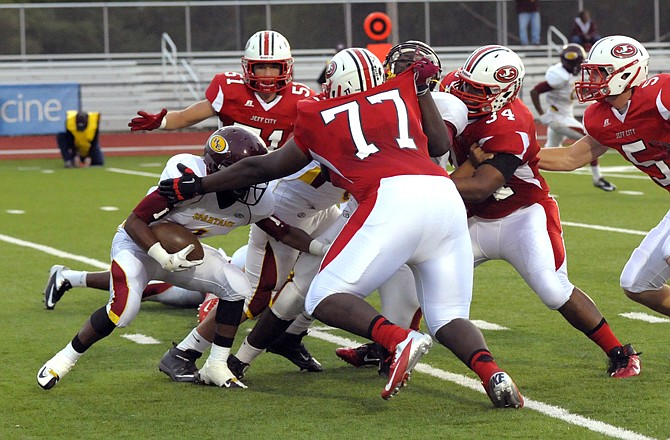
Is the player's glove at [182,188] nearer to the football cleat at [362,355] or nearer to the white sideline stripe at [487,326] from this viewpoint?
the football cleat at [362,355]

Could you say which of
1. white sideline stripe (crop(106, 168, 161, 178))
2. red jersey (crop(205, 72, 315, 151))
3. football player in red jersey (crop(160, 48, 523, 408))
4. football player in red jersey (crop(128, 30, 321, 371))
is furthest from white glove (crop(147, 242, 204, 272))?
white sideline stripe (crop(106, 168, 161, 178))

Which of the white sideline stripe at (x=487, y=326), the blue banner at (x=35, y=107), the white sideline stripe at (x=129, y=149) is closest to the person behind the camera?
the white sideline stripe at (x=487, y=326)

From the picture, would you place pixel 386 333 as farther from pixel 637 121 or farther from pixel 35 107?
pixel 35 107

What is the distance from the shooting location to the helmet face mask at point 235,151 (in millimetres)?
4902

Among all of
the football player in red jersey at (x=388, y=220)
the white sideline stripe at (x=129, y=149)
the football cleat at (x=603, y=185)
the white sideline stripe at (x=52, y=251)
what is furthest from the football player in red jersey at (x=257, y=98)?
the white sideline stripe at (x=129, y=149)

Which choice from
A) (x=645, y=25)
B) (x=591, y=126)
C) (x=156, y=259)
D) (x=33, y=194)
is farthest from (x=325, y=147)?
(x=645, y=25)

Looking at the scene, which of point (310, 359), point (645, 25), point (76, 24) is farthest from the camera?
point (645, 25)

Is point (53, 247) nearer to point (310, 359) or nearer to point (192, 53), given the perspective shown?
point (310, 359)

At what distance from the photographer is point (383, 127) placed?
441cm

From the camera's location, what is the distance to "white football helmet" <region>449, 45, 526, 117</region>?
5.07 meters

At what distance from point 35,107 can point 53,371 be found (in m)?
15.2

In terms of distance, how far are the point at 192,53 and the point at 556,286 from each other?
18634 mm

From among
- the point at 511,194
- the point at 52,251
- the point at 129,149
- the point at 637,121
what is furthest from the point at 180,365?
the point at 129,149

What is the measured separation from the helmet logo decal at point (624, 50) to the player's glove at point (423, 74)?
3.85 ft
